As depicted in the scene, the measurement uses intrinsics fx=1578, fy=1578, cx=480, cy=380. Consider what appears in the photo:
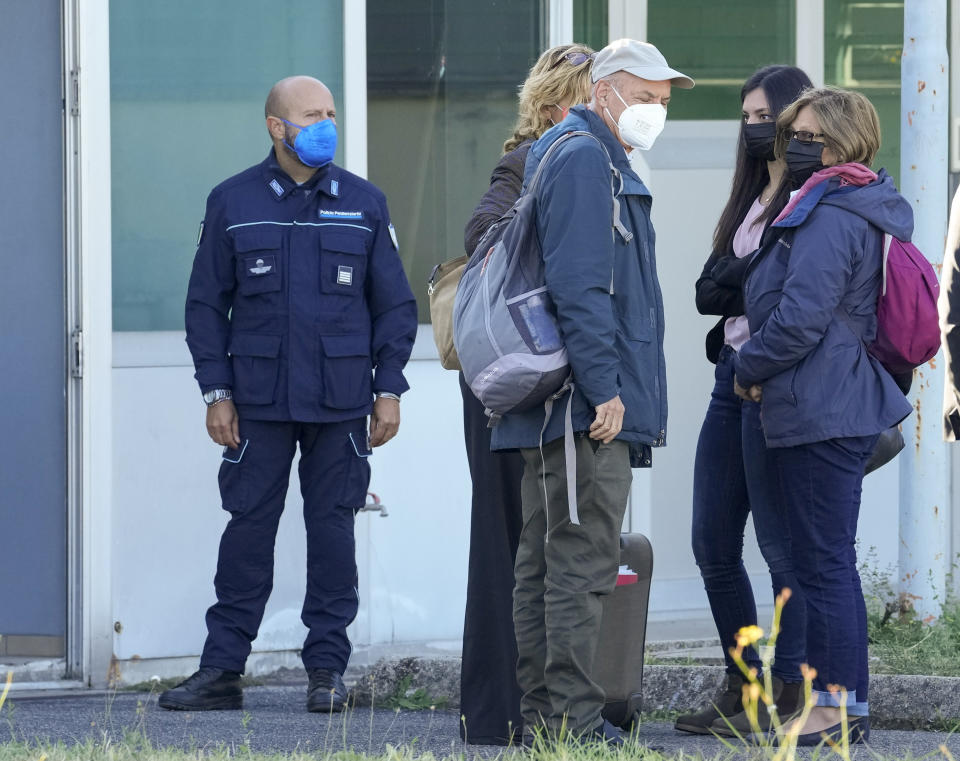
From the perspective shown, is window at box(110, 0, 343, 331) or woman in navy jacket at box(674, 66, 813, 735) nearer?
woman in navy jacket at box(674, 66, 813, 735)

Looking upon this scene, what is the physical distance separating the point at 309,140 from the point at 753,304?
168cm

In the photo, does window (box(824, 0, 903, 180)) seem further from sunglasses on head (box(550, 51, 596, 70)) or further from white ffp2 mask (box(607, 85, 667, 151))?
white ffp2 mask (box(607, 85, 667, 151))

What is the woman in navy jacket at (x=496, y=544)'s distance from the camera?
14.7 ft

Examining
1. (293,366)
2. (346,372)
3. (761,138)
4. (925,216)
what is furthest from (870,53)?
(293,366)

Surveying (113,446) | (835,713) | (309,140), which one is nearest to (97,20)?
(309,140)

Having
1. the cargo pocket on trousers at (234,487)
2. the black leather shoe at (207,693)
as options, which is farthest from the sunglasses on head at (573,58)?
the black leather shoe at (207,693)

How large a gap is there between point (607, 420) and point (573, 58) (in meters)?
1.18

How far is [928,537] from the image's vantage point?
5789 millimetres

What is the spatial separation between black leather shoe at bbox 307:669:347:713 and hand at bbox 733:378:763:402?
1.70 m

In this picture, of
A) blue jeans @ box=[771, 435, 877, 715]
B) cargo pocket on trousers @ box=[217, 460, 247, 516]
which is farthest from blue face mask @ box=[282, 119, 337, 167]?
blue jeans @ box=[771, 435, 877, 715]

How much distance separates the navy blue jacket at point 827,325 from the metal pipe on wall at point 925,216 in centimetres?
149

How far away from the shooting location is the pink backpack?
4289 mm

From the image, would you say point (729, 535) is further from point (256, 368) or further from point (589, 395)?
point (256, 368)

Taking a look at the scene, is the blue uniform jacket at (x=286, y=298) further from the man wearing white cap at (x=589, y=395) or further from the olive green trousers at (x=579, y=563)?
the olive green trousers at (x=579, y=563)
